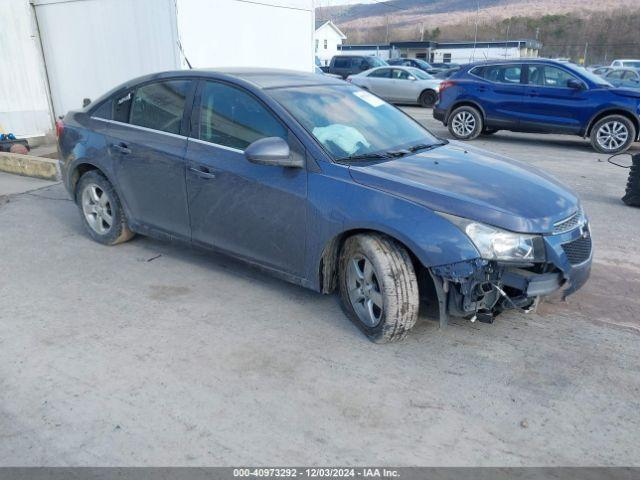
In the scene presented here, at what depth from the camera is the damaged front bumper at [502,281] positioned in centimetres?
321

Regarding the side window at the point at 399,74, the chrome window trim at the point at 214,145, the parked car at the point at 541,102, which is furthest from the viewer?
the side window at the point at 399,74

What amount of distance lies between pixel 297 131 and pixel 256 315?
134 centimetres

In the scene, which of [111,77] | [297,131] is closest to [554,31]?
[111,77]

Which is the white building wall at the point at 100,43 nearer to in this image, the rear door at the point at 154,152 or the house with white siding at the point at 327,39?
the rear door at the point at 154,152

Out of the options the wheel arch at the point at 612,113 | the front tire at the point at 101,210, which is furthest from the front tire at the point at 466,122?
the front tire at the point at 101,210

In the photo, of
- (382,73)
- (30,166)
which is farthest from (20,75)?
(382,73)

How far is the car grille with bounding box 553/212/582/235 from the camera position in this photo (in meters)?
3.40

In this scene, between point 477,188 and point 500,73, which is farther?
point 500,73

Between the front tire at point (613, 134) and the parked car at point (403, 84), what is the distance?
909 cm

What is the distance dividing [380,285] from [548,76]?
8.86 meters

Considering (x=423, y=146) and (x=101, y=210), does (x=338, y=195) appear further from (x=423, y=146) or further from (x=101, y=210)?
(x=101, y=210)

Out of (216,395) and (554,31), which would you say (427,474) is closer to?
(216,395)

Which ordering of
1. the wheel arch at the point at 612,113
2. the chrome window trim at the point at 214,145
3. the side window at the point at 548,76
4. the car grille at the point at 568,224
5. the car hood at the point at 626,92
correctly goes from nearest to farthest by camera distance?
the car grille at the point at 568,224 → the chrome window trim at the point at 214,145 → the car hood at the point at 626,92 → the wheel arch at the point at 612,113 → the side window at the point at 548,76

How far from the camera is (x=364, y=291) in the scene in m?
3.71
